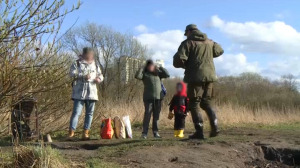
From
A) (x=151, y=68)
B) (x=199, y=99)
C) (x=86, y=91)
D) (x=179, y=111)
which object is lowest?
(x=179, y=111)

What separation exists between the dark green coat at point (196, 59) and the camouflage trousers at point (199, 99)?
135 mm

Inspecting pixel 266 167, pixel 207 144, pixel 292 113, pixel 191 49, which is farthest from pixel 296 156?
pixel 292 113

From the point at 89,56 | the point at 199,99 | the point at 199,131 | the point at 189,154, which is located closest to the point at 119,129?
the point at 89,56

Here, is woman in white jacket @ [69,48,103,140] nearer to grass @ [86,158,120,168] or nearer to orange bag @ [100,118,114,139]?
orange bag @ [100,118,114,139]

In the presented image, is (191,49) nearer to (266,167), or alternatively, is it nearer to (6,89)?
(266,167)

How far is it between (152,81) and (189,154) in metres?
2.53

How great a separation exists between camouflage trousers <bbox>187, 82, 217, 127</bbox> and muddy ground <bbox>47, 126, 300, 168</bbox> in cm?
43

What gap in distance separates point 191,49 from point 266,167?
2.25 metres

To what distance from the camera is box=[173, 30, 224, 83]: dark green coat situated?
671 centimetres

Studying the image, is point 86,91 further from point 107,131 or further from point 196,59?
point 196,59

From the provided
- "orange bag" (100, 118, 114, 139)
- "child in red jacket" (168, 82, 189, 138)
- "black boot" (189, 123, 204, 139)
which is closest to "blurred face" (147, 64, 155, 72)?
"child in red jacket" (168, 82, 189, 138)

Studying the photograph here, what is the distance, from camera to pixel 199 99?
6.86 m

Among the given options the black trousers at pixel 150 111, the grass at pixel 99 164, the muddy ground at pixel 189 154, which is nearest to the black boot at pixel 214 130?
the muddy ground at pixel 189 154

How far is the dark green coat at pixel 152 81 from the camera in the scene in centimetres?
775
